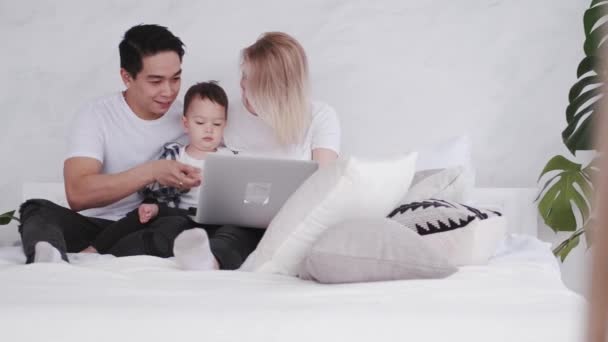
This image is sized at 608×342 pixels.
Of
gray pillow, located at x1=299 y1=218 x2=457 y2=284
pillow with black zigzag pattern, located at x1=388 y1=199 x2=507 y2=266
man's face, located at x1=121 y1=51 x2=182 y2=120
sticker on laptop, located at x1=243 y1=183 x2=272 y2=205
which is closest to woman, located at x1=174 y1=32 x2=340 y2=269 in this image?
man's face, located at x1=121 y1=51 x2=182 y2=120

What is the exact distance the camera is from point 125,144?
8.93 ft

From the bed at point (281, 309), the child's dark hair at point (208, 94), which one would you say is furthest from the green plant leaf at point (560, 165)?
the bed at point (281, 309)

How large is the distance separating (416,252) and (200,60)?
6.44ft

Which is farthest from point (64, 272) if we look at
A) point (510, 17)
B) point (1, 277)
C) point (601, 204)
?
point (510, 17)

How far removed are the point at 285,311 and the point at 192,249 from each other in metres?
0.58

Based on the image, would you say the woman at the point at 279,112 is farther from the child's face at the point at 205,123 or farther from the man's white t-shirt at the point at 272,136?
the child's face at the point at 205,123

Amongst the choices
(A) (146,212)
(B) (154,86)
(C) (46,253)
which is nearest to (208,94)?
(B) (154,86)

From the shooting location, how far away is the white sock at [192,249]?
164 centimetres

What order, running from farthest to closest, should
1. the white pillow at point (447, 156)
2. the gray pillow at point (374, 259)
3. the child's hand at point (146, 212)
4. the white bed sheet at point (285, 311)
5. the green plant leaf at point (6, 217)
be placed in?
the green plant leaf at point (6, 217)
the white pillow at point (447, 156)
the child's hand at point (146, 212)
the gray pillow at point (374, 259)
the white bed sheet at point (285, 311)

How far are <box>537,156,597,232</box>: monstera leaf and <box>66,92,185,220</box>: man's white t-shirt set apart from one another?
134cm

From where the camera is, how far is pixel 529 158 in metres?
3.15

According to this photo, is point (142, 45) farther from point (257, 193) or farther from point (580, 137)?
point (580, 137)

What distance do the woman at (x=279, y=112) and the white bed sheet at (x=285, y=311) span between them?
1317mm

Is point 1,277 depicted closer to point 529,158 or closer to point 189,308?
point 189,308
